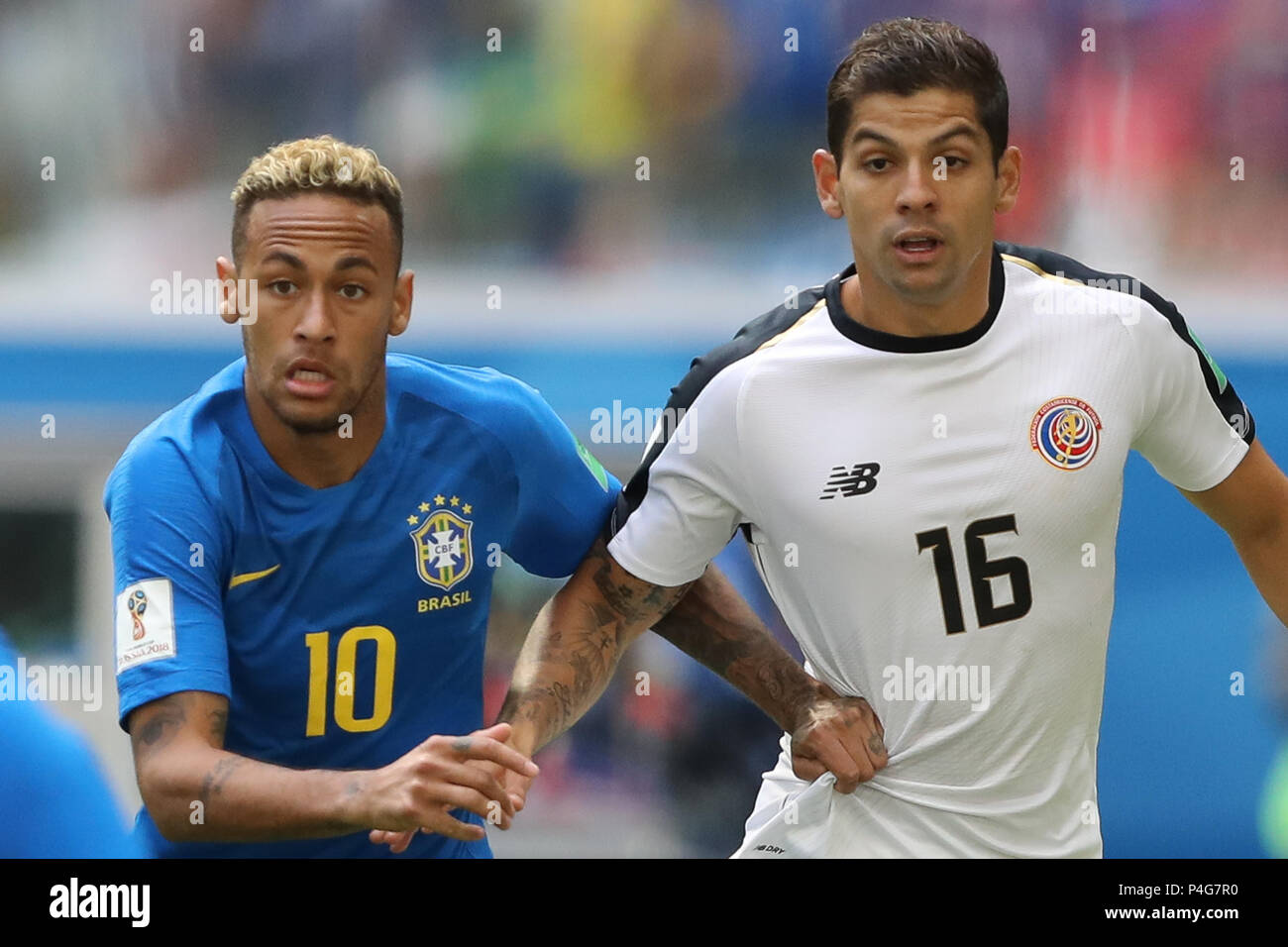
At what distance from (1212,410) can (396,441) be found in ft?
5.53

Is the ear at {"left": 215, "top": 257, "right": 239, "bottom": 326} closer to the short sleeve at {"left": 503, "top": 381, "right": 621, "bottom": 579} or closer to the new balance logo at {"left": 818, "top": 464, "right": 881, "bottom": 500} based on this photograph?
the short sleeve at {"left": 503, "top": 381, "right": 621, "bottom": 579}

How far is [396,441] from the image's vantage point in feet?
10.8

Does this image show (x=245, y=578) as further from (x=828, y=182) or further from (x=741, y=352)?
(x=828, y=182)

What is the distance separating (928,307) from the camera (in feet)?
10.1

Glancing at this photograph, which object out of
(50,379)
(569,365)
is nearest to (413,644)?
(569,365)

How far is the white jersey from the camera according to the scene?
9.96ft

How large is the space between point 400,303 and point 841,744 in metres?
1.29

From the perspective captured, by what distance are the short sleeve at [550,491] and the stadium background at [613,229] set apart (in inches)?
47.2

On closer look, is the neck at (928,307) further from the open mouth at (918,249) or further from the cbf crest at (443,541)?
the cbf crest at (443,541)

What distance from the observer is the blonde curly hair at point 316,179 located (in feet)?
10.3

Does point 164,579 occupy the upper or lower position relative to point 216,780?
upper

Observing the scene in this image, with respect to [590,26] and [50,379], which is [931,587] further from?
[50,379]

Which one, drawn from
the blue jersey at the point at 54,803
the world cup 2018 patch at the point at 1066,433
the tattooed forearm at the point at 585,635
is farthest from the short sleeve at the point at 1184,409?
the blue jersey at the point at 54,803

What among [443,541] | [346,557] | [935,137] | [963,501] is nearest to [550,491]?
[443,541]
